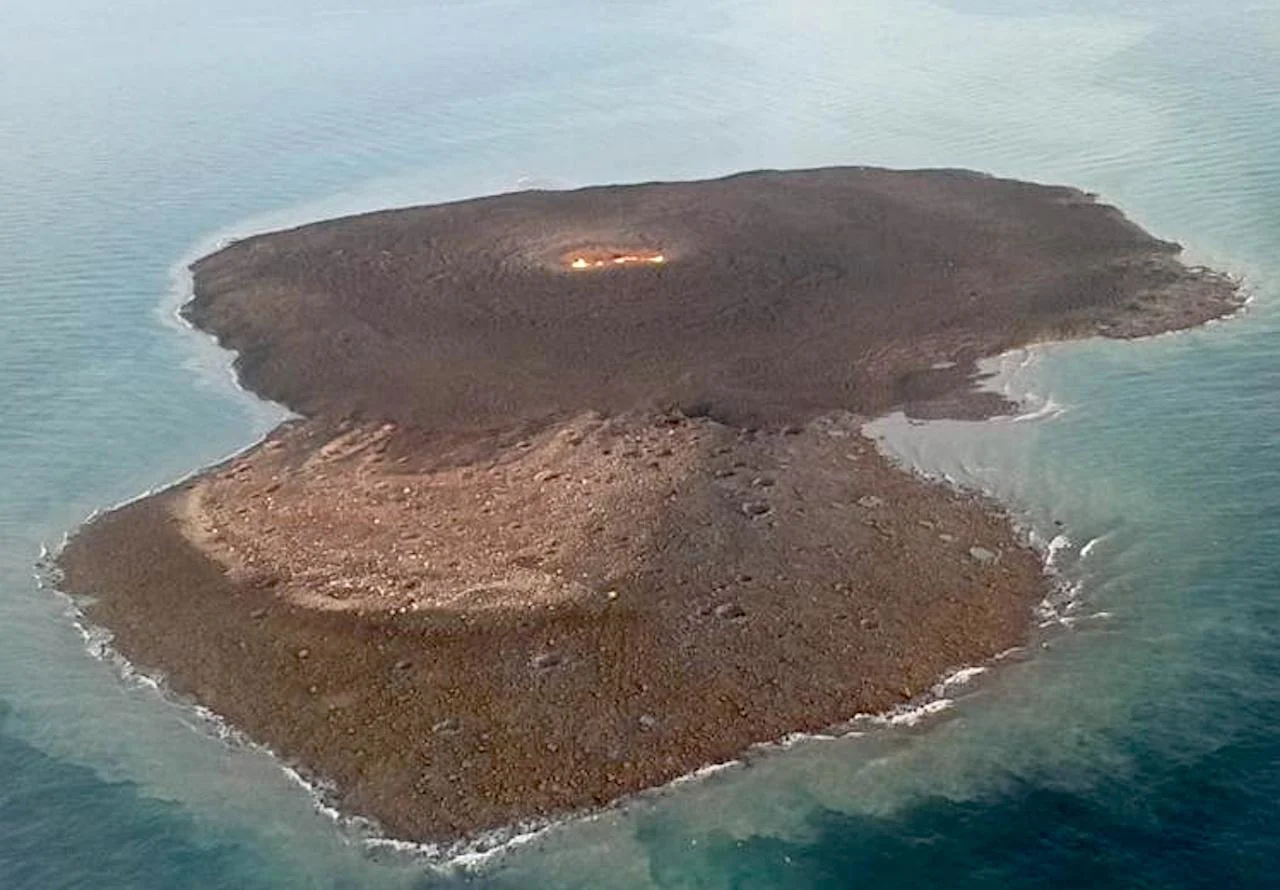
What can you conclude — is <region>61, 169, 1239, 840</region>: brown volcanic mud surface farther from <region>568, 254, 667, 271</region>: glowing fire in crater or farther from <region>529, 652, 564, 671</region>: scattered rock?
<region>568, 254, 667, 271</region>: glowing fire in crater

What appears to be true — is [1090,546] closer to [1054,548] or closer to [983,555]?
[1054,548]

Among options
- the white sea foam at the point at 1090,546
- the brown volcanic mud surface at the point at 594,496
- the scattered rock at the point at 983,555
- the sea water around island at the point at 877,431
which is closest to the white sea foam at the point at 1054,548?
the sea water around island at the point at 877,431

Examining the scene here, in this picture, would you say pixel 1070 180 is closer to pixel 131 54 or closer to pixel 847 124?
pixel 847 124

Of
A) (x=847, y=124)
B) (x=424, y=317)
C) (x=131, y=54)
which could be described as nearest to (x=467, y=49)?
(x=131, y=54)

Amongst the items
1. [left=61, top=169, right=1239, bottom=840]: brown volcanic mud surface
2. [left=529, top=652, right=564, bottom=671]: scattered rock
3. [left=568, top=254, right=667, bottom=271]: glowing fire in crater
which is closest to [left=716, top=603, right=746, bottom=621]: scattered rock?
[left=61, top=169, right=1239, bottom=840]: brown volcanic mud surface

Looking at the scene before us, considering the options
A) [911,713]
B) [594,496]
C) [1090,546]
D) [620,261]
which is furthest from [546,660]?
[620,261]
